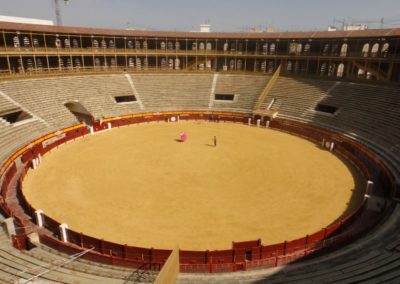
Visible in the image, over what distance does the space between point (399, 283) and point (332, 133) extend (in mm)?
26471

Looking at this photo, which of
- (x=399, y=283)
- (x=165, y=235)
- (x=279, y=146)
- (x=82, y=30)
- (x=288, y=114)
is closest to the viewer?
(x=399, y=283)

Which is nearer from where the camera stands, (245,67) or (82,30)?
(82,30)

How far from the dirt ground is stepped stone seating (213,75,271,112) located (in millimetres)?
12837

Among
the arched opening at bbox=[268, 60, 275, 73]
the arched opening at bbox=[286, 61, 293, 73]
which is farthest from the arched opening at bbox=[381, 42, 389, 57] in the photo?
the arched opening at bbox=[268, 60, 275, 73]

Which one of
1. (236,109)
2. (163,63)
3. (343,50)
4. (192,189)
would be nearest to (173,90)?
(163,63)

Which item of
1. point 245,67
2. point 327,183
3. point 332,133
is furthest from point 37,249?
point 245,67

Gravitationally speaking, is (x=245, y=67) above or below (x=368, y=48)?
below

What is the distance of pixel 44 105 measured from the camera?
38062 millimetres

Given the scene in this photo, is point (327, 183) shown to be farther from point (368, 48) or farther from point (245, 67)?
point (245, 67)

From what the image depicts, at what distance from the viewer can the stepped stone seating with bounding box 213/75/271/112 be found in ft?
155

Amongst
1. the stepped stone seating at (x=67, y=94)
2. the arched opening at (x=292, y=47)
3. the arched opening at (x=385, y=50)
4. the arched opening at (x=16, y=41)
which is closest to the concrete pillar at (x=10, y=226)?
the stepped stone seating at (x=67, y=94)

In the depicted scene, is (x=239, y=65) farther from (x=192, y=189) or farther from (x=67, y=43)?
(x=192, y=189)

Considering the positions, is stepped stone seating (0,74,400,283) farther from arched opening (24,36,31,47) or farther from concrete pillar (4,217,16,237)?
arched opening (24,36,31,47)

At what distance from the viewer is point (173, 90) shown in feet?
165
